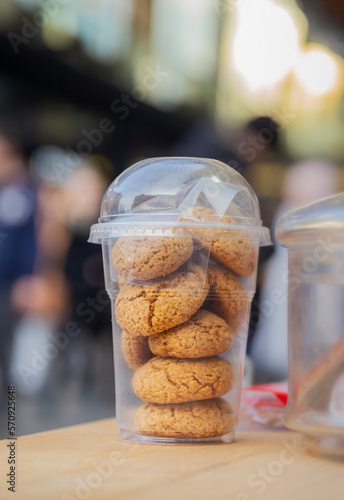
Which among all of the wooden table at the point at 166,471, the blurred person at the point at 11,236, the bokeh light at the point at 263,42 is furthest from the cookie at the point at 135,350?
the bokeh light at the point at 263,42

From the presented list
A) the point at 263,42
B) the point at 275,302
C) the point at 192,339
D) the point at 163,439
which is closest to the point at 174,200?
the point at 192,339

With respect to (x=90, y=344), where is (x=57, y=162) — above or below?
above

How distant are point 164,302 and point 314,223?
20 centimetres

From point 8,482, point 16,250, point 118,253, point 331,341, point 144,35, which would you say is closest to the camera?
point 8,482

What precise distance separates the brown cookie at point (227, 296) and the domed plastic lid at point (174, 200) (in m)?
0.06

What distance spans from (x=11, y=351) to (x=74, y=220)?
59 centimetres

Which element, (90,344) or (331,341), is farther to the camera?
(90,344)

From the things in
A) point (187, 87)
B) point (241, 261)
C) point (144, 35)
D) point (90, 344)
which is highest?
point (144, 35)

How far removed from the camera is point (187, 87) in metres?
2.72

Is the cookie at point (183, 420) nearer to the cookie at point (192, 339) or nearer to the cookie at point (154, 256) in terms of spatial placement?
the cookie at point (192, 339)

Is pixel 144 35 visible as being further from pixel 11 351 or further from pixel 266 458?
pixel 266 458

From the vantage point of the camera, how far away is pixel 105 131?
2.59m

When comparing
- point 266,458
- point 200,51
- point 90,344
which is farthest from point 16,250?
point 266,458

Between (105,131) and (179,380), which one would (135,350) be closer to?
(179,380)
